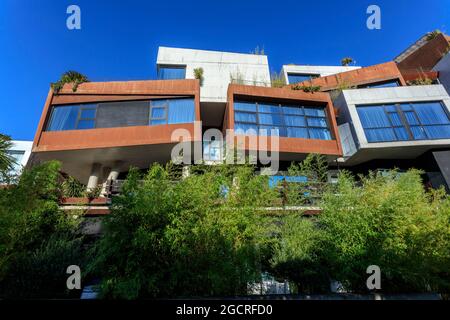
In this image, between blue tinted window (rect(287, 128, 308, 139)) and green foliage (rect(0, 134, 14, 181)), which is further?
blue tinted window (rect(287, 128, 308, 139))

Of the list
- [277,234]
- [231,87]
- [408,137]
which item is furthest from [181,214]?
[408,137]

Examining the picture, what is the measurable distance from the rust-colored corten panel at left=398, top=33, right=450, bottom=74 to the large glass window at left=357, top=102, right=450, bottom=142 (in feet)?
16.7

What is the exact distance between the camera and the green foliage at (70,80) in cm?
1090

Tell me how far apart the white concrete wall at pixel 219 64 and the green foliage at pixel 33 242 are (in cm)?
869

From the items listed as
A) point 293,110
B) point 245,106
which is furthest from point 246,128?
point 293,110

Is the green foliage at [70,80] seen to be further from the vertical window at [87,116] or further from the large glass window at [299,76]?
the large glass window at [299,76]

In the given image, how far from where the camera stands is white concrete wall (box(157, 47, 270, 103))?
42.9ft

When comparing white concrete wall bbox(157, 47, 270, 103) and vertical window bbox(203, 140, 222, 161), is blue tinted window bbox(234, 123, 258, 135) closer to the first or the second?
vertical window bbox(203, 140, 222, 161)

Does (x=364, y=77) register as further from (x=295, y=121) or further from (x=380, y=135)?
(x=295, y=121)

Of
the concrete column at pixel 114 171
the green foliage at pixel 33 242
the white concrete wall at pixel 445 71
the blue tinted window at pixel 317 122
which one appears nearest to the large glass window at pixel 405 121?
the blue tinted window at pixel 317 122

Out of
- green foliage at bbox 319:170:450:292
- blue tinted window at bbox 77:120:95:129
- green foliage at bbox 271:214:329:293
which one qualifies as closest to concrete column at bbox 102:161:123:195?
blue tinted window at bbox 77:120:95:129

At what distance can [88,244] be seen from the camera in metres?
6.05

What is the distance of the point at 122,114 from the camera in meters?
10.7

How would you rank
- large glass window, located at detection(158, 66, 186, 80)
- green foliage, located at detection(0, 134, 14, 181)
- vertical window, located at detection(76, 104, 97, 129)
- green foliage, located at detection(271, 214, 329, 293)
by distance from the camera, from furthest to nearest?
large glass window, located at detection(158, 66, 186, 80), vertical window, located at detection(76, 104, 97, 129), green foliage, located at detection(0, 134, 14, 181), green foliage, located at detection(271, 214, 329, 293)
